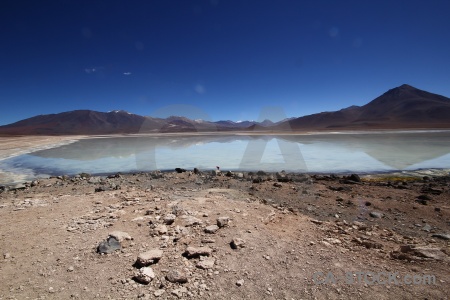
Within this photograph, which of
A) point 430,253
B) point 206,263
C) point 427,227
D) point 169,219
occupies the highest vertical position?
point 169,219

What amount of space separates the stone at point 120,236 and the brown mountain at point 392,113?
9517 centimetres

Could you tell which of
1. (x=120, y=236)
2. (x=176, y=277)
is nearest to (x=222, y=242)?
(x=176, y=277)

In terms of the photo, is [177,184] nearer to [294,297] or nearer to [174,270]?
[174,270]

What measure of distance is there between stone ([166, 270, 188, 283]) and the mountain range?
80.7 metres

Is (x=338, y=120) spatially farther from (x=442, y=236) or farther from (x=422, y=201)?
(x=442, y=236)

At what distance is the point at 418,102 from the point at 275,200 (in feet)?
438

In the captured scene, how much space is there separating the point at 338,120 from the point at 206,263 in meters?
128

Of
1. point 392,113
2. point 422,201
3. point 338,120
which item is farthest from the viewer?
point 338,120

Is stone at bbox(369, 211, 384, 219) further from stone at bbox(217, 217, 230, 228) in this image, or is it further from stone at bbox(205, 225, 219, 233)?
stone at bbox(205, 225, 219, 233)

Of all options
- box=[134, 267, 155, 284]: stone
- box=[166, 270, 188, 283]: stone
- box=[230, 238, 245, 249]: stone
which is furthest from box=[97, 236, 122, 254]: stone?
box=[230, 238, 245, 249]: stone

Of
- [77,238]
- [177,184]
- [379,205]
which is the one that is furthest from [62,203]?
[379,205]

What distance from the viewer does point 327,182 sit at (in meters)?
8.70

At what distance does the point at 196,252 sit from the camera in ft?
11.7

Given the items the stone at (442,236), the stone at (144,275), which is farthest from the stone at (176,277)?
the stone at (442,236)
